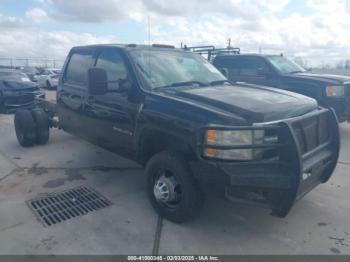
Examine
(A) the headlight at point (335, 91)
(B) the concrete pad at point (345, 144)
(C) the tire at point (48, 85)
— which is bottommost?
(B) the concrete pad at point (345, 144)

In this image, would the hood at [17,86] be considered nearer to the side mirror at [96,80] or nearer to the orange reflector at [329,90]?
the side mirror at [96,80]

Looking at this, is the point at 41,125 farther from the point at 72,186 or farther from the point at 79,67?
the point at 72,186

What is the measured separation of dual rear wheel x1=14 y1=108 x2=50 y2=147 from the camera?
6.23m

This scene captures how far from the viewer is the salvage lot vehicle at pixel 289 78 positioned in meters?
7.03

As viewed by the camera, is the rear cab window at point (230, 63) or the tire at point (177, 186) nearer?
the tire at point (177, 186)

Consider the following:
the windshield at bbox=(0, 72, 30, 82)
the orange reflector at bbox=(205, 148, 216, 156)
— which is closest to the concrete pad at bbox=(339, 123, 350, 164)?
the orange reflector at bbox=(205, 148, 216, 156)

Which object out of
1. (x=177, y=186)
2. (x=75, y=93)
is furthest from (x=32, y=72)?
(x=177, y=186)

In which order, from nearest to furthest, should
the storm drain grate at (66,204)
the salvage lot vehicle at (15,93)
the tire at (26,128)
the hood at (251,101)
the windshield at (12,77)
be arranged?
the hood at (251,101) → the storm drain grate at (66,204) → the tire at (26,128) → the salvage lot vehicle at (15,93) → the windshield at (12,77)

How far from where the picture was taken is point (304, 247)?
304cm

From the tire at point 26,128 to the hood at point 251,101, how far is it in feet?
12.6

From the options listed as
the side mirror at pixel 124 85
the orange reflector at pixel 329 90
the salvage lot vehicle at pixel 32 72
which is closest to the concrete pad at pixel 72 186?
the side mirror at pixel 124 85

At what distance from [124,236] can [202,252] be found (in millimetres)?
814

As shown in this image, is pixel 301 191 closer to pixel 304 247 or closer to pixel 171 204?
pixel 304 247

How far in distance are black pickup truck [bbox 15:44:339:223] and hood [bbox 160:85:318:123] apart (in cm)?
1
